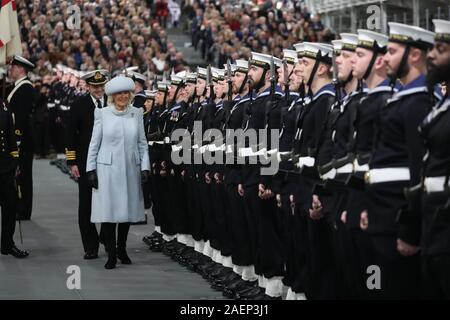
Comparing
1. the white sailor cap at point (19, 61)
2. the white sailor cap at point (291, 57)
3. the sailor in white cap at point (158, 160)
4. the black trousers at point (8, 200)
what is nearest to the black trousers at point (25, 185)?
the white sailor cap at point (19, 61)

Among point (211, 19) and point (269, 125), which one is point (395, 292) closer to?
point (269, 125)

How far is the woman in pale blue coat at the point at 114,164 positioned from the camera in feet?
39.8

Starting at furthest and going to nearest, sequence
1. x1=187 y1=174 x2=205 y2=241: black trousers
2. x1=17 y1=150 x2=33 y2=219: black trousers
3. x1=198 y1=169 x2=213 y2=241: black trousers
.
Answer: x1=17 y1=150 x2=33 y2=219: black trousers, x1=187 y1=174 x2=205 y2=241: black trousers, x1=198 y1=169 x2=213 y2=241: black trousers

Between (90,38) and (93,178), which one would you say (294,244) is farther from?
(90,38)

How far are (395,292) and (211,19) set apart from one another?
30.2 metres

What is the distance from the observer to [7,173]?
12.8 m

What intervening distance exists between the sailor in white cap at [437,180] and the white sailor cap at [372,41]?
3.54 ft

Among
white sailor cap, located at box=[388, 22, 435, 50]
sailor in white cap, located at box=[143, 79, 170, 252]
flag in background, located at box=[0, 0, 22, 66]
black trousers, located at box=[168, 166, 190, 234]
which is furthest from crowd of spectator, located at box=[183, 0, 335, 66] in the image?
white sailor cap, located at box=[388, 22, 435, 50]

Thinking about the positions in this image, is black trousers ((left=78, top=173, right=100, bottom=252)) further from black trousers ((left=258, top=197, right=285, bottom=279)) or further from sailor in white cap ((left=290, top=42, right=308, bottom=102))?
sailor in white cap ((left=290, top=42, right=308, bottom=102))

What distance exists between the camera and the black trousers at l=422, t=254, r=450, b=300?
6.30 meters

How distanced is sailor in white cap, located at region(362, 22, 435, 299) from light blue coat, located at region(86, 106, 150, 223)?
17.7ft

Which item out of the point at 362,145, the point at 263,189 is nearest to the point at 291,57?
the point at 263,189

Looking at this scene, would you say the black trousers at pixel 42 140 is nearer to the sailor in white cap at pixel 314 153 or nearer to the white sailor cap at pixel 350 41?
the sailor in white cap at pixel 314 153
